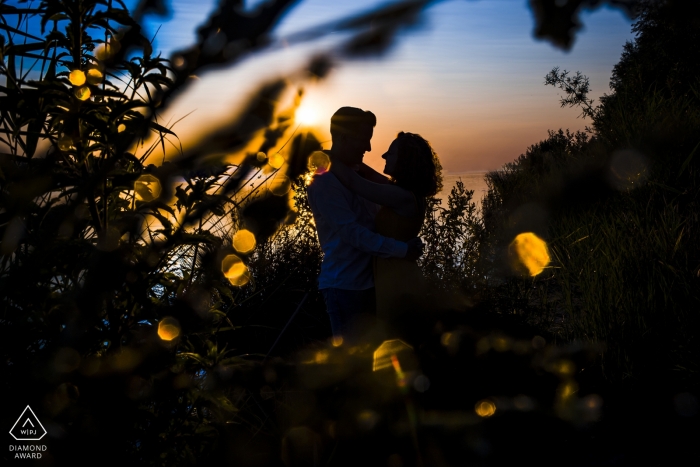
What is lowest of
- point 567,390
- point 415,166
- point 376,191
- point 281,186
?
point 567,390

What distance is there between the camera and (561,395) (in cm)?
369

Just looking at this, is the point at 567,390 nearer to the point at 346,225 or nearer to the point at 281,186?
the point at 346,225

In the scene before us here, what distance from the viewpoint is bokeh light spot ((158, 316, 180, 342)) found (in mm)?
605

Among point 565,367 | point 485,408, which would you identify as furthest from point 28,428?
point 565,367

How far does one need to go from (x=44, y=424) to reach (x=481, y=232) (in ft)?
16.8

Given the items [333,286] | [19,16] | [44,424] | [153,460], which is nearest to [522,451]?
[333,286]

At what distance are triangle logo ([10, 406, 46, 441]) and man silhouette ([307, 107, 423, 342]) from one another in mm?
2410

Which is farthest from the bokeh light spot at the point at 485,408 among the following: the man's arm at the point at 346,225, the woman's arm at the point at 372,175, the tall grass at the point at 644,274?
the woman's arm at the point at 372,175

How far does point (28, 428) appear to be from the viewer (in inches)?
31.0

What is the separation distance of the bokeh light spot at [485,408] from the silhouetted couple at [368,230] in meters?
0.58

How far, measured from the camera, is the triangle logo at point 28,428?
722mm

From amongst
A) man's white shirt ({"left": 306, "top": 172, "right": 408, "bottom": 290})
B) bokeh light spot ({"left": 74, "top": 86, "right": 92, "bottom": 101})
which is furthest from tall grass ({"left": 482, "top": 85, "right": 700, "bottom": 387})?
bokeh light spot ({"left": 74, "top": 86, "right": 92, "bottom": 101})

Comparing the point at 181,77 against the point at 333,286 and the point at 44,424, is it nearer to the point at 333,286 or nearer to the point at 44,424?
the point at 44,424

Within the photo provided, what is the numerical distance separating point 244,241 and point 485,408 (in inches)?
122
